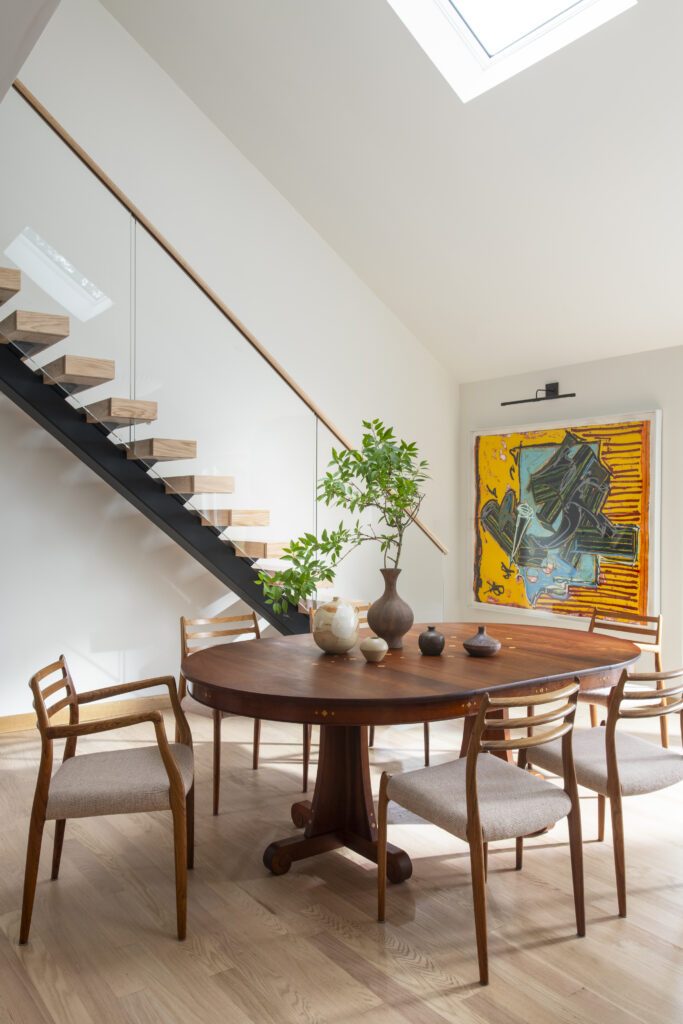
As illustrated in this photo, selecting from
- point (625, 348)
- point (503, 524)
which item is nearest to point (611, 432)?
point (625, 348)

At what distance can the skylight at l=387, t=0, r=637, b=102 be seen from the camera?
436 cm

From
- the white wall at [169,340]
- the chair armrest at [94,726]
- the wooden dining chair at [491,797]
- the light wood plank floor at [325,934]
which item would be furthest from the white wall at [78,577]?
the wooden dining chair at [491,797]

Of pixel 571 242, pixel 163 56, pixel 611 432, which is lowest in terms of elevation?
pixel 611 432

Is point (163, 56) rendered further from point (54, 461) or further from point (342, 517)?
point (342, 517)

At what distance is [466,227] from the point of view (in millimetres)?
5277

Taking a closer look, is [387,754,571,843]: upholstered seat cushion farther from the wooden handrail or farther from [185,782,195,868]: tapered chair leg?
the wooden handrail

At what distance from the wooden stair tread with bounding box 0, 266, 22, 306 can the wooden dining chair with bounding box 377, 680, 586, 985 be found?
294 centimetres

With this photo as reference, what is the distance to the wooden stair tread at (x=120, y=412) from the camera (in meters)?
3.88

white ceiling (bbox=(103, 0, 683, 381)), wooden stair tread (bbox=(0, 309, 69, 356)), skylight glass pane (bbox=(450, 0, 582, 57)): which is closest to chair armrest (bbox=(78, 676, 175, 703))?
wooden stair tread (bbox=(0, 309, 69, 356))

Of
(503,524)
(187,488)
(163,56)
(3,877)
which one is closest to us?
(3,877)

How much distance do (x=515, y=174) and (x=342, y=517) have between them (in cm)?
248

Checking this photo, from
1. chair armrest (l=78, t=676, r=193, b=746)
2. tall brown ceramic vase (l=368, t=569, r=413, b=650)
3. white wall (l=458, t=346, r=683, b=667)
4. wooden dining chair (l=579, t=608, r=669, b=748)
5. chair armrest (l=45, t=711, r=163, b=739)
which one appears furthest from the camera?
white wall (l=458, t=346, r=683, b=667)

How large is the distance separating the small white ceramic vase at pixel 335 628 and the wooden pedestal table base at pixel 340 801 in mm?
298

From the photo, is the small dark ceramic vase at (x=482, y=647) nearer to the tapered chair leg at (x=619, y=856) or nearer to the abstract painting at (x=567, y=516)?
the tapered chair leg at (x=619, y=856)
